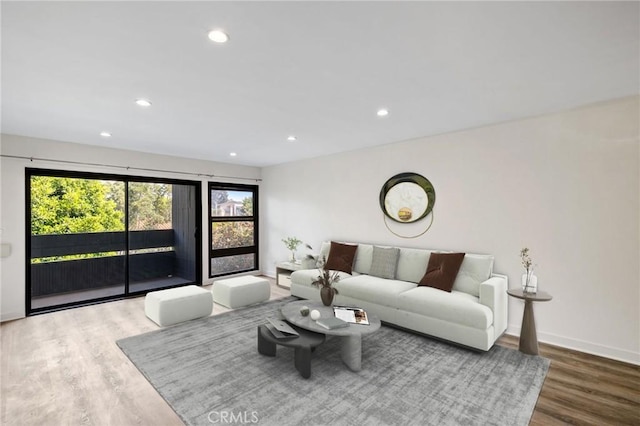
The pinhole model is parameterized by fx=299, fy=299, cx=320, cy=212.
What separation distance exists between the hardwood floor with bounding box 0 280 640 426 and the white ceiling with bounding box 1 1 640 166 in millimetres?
2442

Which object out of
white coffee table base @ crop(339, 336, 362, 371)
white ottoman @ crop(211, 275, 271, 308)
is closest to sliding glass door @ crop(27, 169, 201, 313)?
white ottoman @ crop(211, 275, 271, 308)

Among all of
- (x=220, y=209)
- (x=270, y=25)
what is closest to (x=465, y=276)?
(x=270, y=25)

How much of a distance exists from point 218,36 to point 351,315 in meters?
2.59

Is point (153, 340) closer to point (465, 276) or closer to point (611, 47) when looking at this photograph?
point (465, 276)

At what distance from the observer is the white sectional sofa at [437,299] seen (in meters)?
3.01

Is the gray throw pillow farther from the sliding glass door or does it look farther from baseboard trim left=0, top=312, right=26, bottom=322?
baseboard trim left=0, top=312, right=26, bottom=322

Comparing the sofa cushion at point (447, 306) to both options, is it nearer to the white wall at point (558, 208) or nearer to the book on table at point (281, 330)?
the white wall at point (558, 208)

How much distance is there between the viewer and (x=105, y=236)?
4781mm

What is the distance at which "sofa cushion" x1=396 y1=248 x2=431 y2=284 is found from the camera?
13.1ft

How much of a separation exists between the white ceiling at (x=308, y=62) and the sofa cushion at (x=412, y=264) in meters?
1.72

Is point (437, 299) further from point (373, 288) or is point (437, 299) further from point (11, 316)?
point (11, 316)

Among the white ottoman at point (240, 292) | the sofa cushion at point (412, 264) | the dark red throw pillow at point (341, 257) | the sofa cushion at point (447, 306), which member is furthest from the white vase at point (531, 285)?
the white ottoman at point (240, 292)

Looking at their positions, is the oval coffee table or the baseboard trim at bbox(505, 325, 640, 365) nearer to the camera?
the oval coffee table

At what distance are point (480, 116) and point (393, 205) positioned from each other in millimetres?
1716
